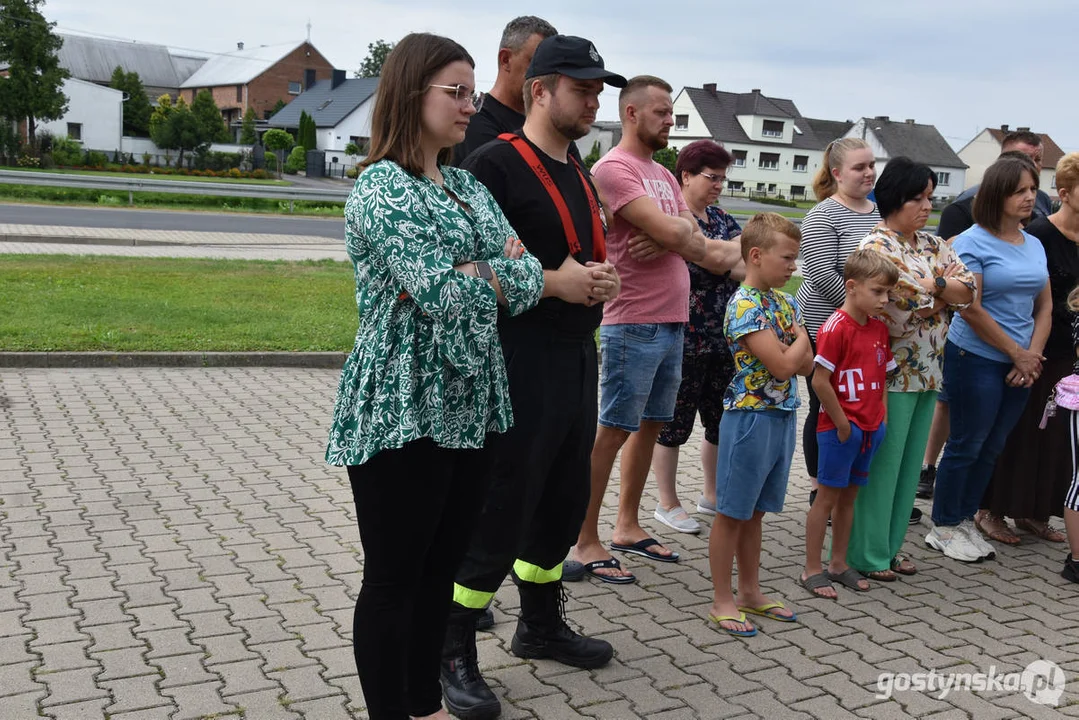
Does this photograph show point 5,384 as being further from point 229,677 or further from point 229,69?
point 229,69

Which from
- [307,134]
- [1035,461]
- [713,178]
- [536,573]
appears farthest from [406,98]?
[307,134]

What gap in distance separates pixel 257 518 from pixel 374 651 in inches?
107

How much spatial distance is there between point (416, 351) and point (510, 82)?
1996mm

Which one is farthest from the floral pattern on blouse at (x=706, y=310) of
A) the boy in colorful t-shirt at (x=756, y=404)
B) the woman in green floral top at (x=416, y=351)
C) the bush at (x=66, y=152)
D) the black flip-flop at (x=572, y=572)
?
the bush at (x=66, y=152)

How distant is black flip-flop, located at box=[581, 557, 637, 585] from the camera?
16.4 ft

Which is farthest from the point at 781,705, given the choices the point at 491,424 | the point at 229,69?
the point at 229,69

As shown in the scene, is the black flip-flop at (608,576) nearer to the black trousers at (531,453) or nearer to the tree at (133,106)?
the black trousers at (531,453)

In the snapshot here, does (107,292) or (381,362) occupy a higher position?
(381,362)

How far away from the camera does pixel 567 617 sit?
4555mm

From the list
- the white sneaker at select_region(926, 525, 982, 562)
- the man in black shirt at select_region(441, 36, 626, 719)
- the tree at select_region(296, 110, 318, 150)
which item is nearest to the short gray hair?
the man in black shirt at select_region(441, 36, 626, 719)

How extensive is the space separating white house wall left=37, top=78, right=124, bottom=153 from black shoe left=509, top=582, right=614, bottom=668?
233ft

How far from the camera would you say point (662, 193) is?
4.96m

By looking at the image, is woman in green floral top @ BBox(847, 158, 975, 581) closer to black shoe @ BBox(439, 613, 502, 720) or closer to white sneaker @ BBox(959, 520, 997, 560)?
white sneaker @ BBox(959, 520, 997, 560)

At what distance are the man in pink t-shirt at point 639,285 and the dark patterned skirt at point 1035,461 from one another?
231 centimetres
